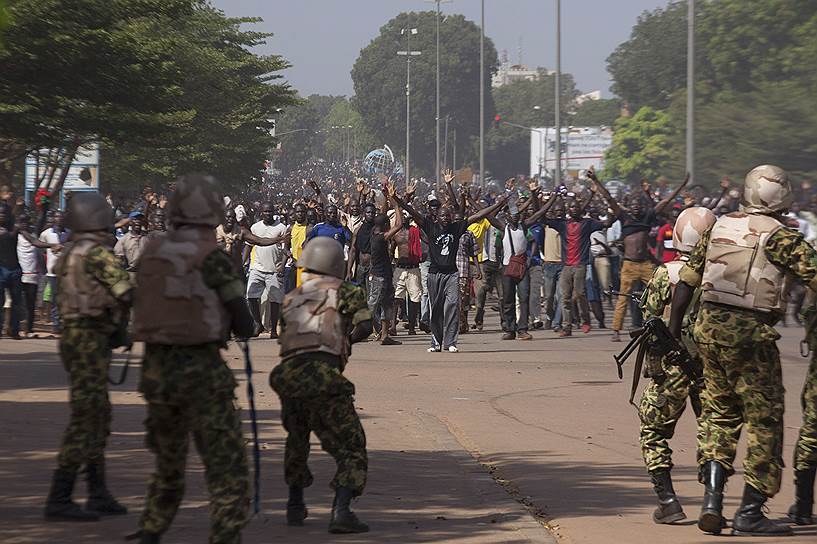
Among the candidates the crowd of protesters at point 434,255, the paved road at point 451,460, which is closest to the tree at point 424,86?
the crowd of protesters at point 434,255

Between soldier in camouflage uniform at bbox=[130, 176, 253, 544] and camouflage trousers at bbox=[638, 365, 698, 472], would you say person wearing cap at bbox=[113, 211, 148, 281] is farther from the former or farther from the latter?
soldier in camouflage uniform at bbox=[130, 176, 253, 544]

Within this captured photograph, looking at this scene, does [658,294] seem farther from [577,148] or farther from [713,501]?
[577,148]

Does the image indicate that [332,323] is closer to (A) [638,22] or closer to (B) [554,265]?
(B) [554,265]

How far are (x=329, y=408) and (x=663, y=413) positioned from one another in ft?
6.13

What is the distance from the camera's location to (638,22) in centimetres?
11750

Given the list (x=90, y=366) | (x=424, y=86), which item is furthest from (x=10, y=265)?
(x=424, y=86)

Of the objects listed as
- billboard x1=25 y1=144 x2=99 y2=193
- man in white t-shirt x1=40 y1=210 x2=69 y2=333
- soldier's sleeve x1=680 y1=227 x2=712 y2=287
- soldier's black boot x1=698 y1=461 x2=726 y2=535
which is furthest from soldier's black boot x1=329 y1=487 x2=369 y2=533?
billboard x1=25 y1=144 x2=99 y2=193

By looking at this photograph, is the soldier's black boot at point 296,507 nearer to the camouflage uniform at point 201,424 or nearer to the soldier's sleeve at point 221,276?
the camouflage uniform at point 201,424

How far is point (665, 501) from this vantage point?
320 inches

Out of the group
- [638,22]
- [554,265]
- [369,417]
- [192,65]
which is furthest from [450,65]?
[369,417]

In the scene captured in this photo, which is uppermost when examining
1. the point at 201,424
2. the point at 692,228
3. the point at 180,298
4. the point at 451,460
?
the point at 692,228

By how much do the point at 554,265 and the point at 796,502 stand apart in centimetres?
1435

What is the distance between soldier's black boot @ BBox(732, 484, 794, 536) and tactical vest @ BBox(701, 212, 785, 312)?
3.14ft

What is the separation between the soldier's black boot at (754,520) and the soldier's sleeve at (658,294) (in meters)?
1.16
